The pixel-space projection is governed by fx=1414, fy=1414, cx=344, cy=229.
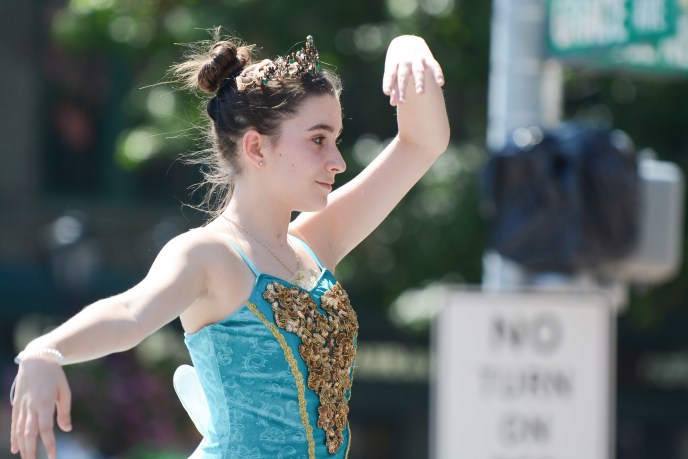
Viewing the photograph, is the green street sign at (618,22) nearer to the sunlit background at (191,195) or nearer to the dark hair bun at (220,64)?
the sunlit background at (191,195)

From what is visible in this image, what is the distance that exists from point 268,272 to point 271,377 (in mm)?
229

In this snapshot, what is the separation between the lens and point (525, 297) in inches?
245

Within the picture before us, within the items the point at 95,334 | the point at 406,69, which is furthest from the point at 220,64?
the point at 95,334

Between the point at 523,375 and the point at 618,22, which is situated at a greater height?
the point at 618,22

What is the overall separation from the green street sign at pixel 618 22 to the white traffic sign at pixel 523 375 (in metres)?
1.13

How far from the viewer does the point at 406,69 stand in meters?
3.00

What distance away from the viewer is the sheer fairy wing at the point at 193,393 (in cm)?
299

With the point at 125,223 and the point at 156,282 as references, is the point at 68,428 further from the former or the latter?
the point at 125,223

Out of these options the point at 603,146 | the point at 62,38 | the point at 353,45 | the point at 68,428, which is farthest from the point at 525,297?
the point at 62,38

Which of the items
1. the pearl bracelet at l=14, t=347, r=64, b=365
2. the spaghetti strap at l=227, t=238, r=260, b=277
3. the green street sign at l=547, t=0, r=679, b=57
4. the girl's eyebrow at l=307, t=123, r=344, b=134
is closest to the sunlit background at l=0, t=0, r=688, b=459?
the green street sign at l=547, t=0, r=679, b=57

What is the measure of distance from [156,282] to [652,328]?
9883mm

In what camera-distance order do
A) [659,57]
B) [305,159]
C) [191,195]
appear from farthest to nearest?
[659,57] → [191,195] → [305,159]

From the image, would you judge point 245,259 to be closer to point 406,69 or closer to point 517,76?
point 406,69

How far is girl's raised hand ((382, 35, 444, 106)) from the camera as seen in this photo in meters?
2.98
